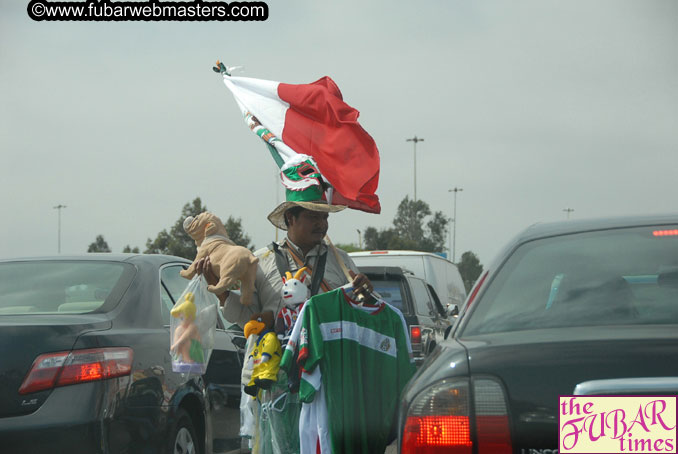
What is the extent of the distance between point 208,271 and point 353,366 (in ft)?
3.11

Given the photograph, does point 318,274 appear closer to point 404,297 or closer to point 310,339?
point 310,339

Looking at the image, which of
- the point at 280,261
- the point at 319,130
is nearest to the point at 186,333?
the point at 280,261

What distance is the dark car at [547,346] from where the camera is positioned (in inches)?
101

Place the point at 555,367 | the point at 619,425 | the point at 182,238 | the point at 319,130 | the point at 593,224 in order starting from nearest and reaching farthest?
the point at 619,425, the point at 555,367, the point at 593,224, the point at 319,130, the point at 182,238

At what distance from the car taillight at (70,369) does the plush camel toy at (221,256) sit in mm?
642

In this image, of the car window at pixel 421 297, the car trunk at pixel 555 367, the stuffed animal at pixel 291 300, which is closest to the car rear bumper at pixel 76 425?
the stuffed animal at pixel 291 300

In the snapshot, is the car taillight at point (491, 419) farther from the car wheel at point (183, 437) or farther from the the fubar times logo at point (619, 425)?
the car wheel at point (183, 437)

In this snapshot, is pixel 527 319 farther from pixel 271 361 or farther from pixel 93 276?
pixel 93 276

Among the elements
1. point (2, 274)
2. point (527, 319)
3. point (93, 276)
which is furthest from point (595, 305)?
point (2, 274)

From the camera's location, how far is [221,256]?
16.1 feet

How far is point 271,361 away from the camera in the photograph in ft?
15.1

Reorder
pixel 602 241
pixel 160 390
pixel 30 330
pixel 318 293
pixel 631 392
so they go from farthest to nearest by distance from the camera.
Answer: pixel 160 390
pixel 318 293
pixel 30 330
pixel 602 241
pixel 631 392

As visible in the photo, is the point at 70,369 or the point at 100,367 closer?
the point at 70,369

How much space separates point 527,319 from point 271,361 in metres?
1.91
